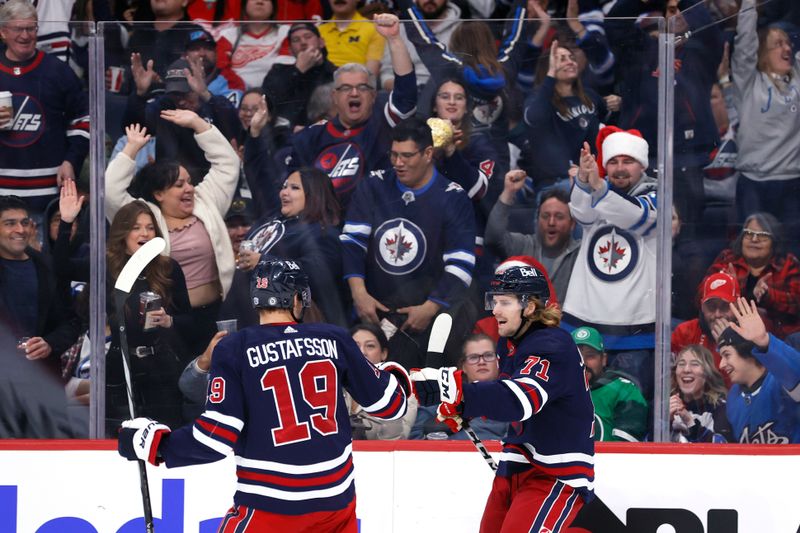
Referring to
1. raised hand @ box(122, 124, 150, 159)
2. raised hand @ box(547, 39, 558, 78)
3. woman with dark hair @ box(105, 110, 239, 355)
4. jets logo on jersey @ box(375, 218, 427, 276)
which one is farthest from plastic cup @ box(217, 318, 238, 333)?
raised hand @ box(547, 39, 558, 78)

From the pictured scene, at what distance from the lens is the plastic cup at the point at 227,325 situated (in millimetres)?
4367

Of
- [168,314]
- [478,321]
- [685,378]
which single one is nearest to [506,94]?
[478,321]

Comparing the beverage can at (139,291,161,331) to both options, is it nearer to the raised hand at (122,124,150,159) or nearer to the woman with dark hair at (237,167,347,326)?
the woman with dark hair at (237,167,347,326)

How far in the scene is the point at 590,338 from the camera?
14.3 ft

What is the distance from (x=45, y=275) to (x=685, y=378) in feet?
8.30

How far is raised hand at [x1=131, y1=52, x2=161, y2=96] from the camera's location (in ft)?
14.3

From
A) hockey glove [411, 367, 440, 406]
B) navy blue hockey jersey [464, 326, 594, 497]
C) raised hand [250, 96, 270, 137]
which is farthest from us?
raised hand [250, 96, 270, 137]

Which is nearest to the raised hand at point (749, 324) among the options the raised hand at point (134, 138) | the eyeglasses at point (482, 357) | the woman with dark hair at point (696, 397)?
the woman with dark hair at point (696, 397)

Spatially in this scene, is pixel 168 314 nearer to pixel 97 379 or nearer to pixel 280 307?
pixel 97 379

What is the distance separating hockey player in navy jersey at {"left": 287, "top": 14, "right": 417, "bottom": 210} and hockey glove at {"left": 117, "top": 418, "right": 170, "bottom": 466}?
5.35ft

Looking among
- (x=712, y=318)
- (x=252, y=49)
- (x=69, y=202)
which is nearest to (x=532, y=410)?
(x=712, y=318)

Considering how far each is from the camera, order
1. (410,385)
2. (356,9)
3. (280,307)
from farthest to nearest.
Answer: (356,9) < (410,385) < (280,307)

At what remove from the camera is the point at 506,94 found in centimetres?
438

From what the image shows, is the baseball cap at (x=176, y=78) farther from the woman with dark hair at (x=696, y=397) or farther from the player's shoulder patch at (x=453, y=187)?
the woman with dark hair at (x=696, y=397)
